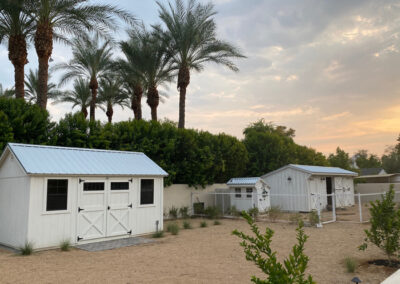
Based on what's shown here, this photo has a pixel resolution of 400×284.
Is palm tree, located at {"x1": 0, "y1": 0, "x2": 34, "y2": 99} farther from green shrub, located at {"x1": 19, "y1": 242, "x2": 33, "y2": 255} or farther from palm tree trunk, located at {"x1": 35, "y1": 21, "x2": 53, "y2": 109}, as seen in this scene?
green shrub, located at {"x1": 19, "y1": 242, "x2": 33, "y2": 255}

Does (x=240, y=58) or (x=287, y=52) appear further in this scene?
(x=240, y=58)

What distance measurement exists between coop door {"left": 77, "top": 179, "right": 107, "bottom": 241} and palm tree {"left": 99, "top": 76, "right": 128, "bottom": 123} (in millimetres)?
16074

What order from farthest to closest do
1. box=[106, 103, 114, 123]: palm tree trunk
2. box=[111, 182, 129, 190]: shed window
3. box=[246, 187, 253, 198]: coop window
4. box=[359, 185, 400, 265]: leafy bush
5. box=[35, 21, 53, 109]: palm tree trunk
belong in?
1. box=[106, 103, 114, 123]: palm tree trunk
2. box=[246, 187, 253, 198]: coop window
3. box=[35, 21, 53, 109]: palm tree trunk
4. box=[111, 182, 129, 190]: shed window
5. box=[359, 185, 400, 265]: leafy bush

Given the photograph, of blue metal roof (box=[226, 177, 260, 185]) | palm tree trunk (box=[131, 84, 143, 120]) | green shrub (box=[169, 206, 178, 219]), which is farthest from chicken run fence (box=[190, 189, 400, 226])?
palm tree trunk (box=[131, 84, 143, 120])

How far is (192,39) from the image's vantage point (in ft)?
64.6

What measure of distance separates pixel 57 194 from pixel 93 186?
49.0 inches

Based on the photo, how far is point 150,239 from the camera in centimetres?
1156

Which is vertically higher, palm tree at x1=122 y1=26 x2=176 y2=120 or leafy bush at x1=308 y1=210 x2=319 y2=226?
palm tree at x1=122 y1=26 x2=176 y2=120

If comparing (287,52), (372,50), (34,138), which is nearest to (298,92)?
(287,52)

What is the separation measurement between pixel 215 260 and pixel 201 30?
15437mm

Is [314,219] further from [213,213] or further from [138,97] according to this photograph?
[138,97]

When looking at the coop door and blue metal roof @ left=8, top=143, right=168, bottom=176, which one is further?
the coop door

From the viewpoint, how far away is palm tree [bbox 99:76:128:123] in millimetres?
26094

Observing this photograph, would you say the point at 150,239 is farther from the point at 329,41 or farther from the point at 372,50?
the point at 372,50
